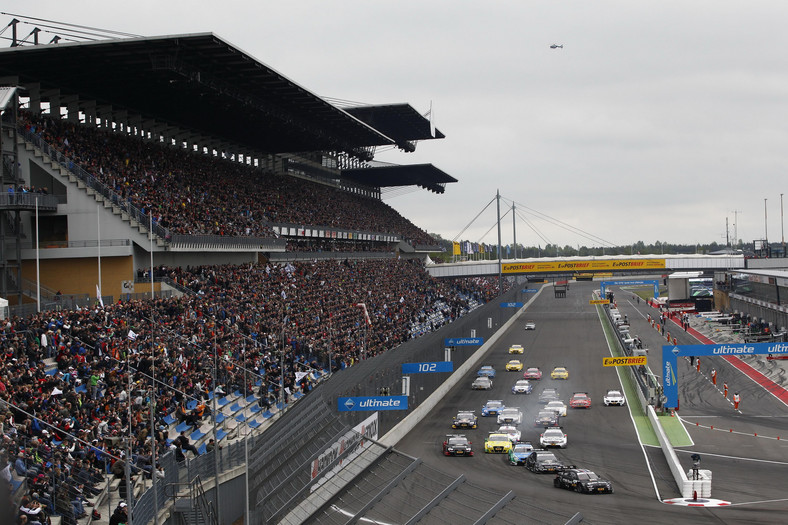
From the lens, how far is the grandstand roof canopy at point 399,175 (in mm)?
89075

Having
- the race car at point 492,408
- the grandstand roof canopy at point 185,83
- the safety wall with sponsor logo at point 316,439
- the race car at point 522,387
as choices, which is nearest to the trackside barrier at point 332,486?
the safety wall with sponsor logo at point 316,439

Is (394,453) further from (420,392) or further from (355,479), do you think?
(420,392)

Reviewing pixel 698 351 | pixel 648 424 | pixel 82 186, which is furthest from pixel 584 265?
pixel 82 186

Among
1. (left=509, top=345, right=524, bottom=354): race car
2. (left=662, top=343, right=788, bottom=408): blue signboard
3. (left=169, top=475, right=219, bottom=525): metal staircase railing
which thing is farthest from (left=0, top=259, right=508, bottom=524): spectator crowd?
(left=662, top=343, right=788, bottom=408): blue signboard

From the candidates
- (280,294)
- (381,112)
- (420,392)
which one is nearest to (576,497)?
(420,392)

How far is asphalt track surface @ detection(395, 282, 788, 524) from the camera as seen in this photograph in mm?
24828

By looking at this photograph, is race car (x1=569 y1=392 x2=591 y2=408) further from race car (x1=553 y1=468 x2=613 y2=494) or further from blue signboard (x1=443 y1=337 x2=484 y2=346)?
race car (x1=553 y1=468 x2=613 y2=494)

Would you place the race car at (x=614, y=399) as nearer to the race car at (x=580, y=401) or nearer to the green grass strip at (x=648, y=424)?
the green grass strip at (x=648, y=424)

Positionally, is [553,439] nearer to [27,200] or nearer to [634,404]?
[634,404]

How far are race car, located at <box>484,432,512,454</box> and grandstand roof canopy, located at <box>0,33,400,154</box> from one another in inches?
877

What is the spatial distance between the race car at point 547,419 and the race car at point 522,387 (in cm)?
794

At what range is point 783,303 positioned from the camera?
6512 cm

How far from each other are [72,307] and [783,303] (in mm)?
55351

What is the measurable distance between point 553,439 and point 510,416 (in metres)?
5.12
